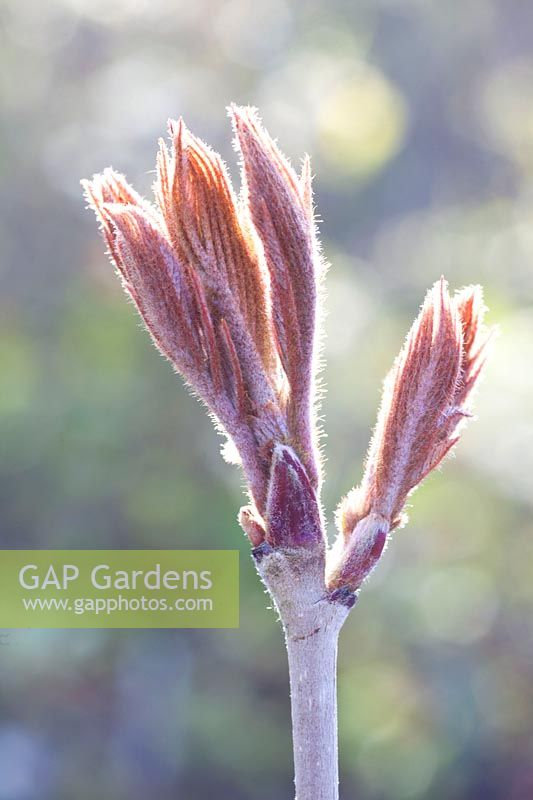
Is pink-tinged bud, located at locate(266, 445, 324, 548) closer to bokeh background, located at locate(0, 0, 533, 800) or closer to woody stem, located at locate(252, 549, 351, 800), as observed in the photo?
woody stem, located at locate(252, 549, 351, 800)

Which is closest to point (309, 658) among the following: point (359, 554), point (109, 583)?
point (359, 554)

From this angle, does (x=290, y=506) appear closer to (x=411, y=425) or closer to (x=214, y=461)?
(x=411, y=425)

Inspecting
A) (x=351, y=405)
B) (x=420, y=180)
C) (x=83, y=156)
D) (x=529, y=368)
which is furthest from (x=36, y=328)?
(x=420, y=180)

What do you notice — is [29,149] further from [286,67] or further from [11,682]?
[11,682]

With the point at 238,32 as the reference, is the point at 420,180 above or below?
below

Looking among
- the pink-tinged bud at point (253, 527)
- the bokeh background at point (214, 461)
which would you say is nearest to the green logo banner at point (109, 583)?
the pink-tinged bud at point (253, 527)

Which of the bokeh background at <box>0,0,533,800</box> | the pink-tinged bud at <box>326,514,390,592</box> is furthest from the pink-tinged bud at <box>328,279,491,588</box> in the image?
the bokeh background at <box>0,0,533,800</box>
